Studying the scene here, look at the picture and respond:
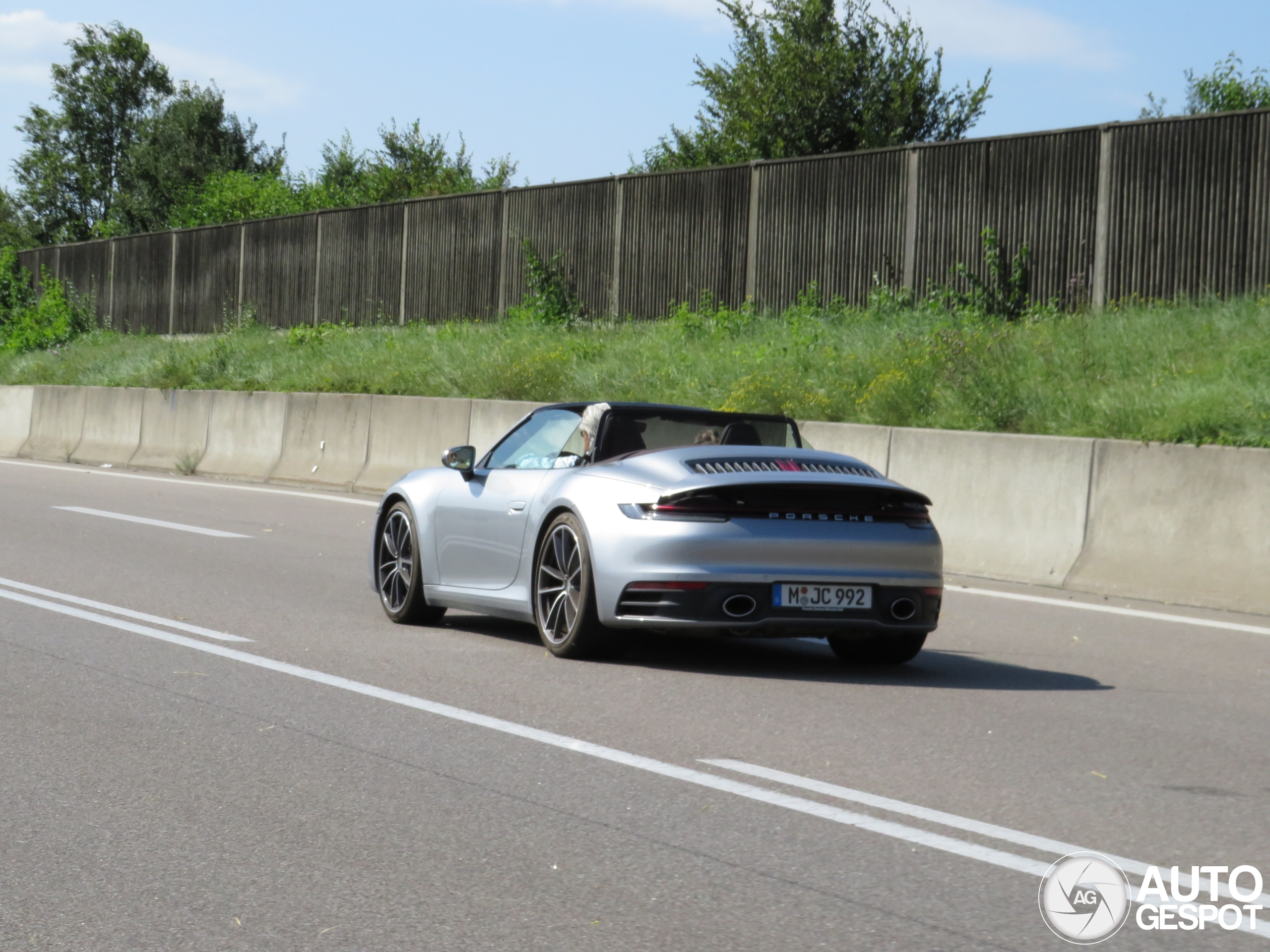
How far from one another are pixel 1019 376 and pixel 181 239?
1023 inches

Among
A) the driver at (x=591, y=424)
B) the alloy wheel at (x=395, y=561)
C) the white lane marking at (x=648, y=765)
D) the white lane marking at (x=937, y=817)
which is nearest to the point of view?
the white lane marking at (x=937, y=817)

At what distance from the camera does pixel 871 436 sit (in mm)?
14805

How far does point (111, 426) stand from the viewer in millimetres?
28031

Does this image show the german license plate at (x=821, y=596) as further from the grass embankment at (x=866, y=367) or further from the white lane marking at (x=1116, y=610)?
the grass embankment at (x=866, y=367)

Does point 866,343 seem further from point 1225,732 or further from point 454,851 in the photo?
point 454,851

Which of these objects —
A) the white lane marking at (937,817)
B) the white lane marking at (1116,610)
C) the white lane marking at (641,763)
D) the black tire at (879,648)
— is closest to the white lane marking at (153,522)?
the white lane marking at (641,763)

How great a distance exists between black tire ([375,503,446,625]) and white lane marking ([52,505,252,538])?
5427 mm

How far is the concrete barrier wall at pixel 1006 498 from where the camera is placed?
490 inches

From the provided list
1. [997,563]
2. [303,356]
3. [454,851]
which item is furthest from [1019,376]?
[303,356]

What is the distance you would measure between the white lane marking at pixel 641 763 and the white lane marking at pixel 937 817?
122 millimetres

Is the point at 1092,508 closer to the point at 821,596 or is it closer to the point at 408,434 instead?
the point at 821,596

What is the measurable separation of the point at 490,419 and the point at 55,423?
41.4 feet

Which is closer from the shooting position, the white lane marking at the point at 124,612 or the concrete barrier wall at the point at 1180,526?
the white lane marking at the point at 124,612

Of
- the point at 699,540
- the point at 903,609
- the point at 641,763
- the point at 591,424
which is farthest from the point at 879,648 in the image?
the point at 641,763
